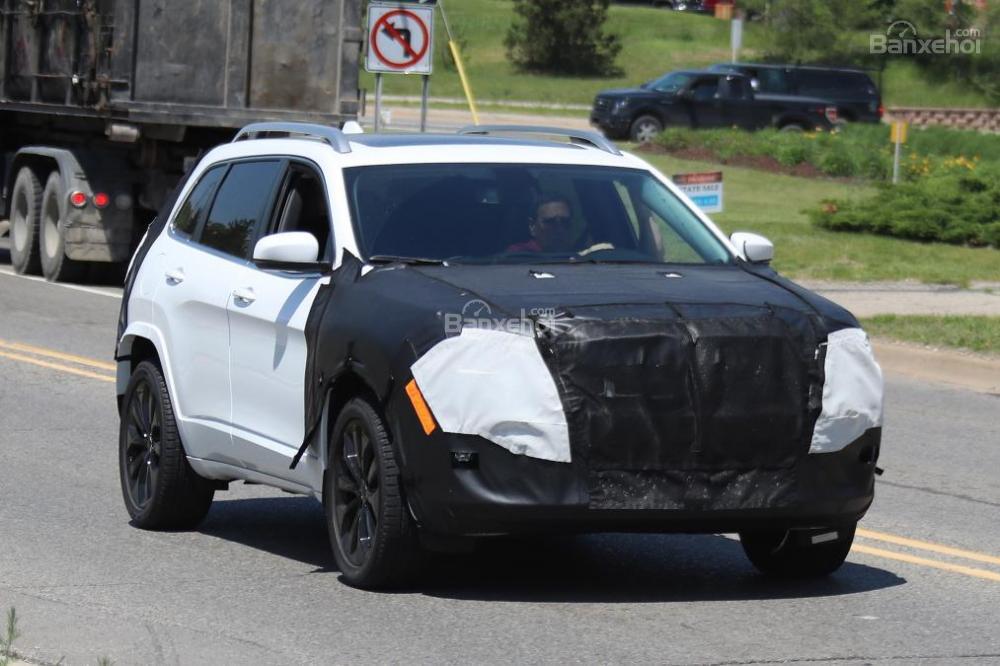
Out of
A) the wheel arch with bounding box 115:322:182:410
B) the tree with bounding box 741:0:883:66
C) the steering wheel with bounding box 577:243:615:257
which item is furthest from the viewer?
the tree with bounding box 741:0:883:66

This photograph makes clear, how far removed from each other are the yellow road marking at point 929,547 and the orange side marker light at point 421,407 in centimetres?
284

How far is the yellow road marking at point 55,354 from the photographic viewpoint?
14.5 metres

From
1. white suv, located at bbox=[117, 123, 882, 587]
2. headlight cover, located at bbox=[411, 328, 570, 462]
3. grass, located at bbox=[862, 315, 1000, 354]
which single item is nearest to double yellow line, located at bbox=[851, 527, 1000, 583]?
white suv, located at bbox=[117, 123, 882, 587]

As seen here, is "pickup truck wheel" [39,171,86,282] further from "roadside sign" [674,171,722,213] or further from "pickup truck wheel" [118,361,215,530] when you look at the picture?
"pickup truck wheel" [118,361,215,530]

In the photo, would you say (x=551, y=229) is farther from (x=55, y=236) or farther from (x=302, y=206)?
(x=55, y=236)

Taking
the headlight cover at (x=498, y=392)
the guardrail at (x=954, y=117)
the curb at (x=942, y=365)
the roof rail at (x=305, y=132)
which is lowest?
the curb at (x=942, y=365)

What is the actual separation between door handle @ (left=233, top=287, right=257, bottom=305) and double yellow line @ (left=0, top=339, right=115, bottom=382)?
19.8 feet

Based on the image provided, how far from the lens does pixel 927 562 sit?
8062 mm

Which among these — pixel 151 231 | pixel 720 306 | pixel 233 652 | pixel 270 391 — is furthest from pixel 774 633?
pixel 151 231

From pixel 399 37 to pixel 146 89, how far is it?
303 centimetres

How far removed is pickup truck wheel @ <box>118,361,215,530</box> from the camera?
8.30 m

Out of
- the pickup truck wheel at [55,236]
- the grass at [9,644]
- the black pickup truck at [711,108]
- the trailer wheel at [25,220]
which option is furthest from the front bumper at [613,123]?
the grass at [9,644]

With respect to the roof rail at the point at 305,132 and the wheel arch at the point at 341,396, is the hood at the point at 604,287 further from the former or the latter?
the roof rail at the point at 305,132

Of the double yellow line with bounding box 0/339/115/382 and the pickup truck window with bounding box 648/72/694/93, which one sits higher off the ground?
the pickup truck window with bounding box 648/72/694/93
